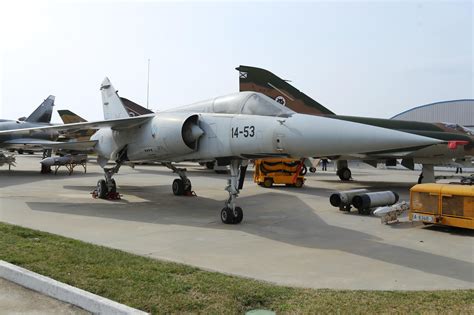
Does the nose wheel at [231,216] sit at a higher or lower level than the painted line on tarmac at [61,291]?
higher

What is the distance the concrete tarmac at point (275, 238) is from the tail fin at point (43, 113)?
15.7 metres

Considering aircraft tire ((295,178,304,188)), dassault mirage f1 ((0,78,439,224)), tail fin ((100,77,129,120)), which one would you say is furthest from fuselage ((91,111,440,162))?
aircraft tire ((295,178,304,188))

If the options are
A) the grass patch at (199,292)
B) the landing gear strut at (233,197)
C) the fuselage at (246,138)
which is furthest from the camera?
the landing gear strut at (233,197)

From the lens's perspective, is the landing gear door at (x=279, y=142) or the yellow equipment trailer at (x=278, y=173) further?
the yellow equipment trailer at (x=278, y=173)

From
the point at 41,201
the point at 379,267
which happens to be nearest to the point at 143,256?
the point at 379,267

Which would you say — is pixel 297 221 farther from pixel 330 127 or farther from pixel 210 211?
pixel 330 127

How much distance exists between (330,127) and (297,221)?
10.8 feet

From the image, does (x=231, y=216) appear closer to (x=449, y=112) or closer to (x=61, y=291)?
(x=61, y=291)

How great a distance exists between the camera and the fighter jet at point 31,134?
22.0 metres

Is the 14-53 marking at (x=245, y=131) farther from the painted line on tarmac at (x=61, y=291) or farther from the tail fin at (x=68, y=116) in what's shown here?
the tail fin at (x=68, y=116)

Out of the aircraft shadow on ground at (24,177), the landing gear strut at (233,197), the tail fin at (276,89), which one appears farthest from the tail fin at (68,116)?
the landing gear strut at (233,197)

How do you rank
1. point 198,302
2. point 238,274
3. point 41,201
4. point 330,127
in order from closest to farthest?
point 198,302 → point 238,274 → point 330,127 → point 41,201

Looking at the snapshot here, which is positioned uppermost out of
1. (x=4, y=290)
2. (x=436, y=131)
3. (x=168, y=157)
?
(x=436, y=131)

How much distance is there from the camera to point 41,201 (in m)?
11.8
